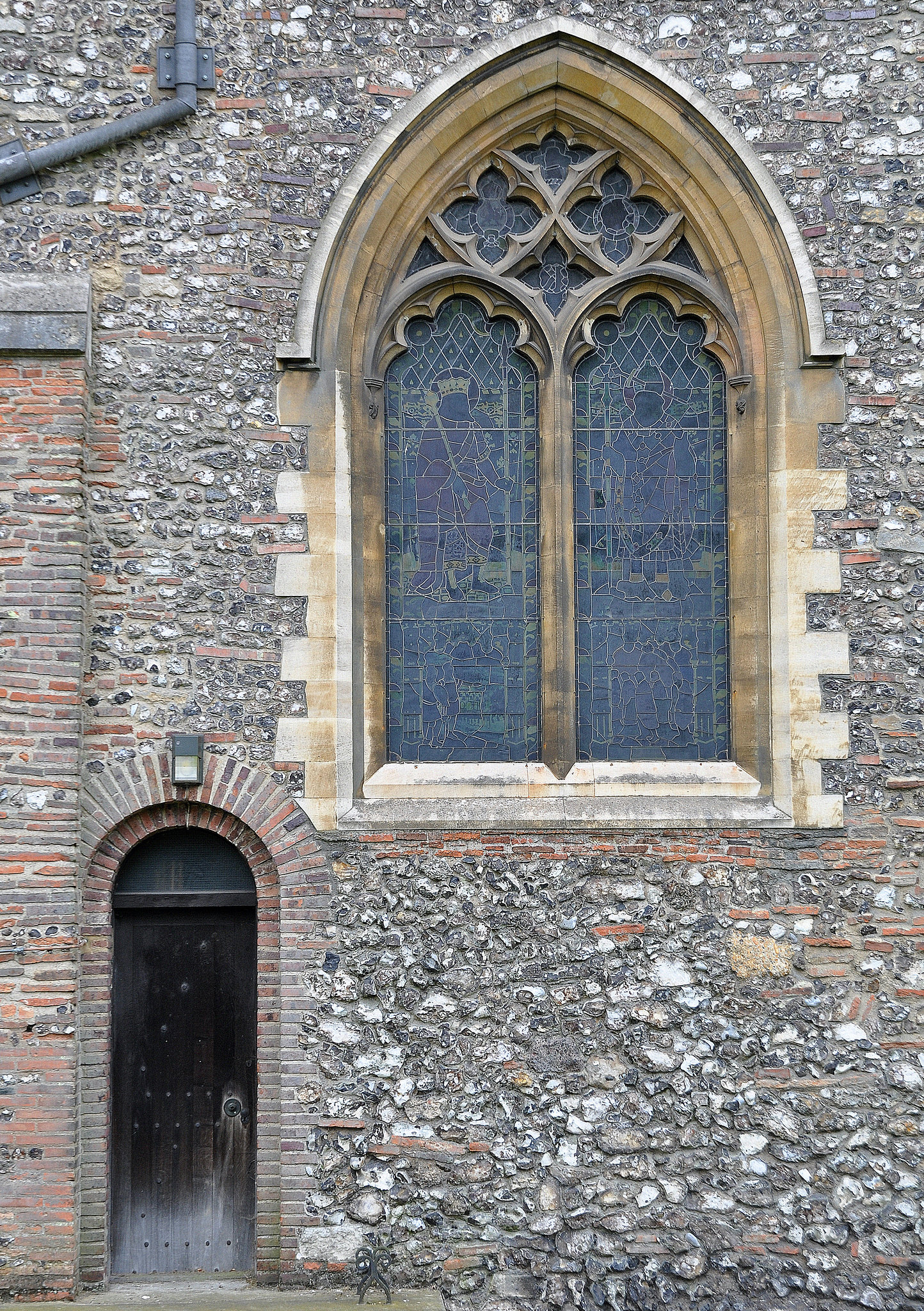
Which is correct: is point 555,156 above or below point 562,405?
above

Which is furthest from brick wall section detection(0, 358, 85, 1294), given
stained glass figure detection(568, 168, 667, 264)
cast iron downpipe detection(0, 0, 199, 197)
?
stained glass figure detection(568, 168, 667, 264)

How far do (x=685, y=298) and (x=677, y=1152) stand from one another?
4.52m

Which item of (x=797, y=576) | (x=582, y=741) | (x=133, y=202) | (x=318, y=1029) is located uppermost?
(x=133, y=202)

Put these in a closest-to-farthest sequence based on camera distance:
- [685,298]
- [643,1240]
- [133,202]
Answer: [643,1240]
[133,202]
[685,298]

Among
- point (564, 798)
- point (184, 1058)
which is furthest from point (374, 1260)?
point (564, 798)

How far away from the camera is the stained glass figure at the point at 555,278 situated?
20.1 ft

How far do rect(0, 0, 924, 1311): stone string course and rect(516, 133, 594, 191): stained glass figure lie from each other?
23.5 inches

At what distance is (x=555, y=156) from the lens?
617cm

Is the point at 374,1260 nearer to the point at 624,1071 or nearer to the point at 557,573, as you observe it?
the point at 624,1071

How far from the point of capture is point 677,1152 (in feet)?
17.8

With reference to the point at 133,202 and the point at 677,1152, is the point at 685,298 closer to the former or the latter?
the point at 133,202

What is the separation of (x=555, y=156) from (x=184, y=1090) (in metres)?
5.48

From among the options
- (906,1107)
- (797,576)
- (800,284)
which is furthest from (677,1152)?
(800,284)

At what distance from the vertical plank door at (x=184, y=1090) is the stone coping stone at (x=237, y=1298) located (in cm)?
16
